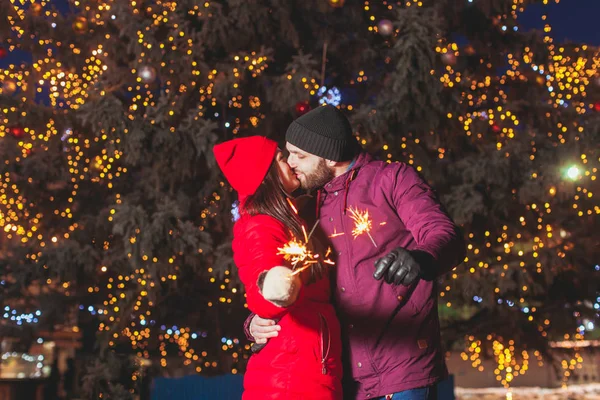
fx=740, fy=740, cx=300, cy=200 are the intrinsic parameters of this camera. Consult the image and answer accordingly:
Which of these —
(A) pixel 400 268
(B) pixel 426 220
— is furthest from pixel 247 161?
(A) pixel 400 268

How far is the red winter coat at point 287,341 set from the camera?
262 cm

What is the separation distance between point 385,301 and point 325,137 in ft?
2.52

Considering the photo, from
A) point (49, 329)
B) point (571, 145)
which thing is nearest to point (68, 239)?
point (49, 329)

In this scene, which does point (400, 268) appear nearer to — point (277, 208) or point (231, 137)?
point (277, 208)

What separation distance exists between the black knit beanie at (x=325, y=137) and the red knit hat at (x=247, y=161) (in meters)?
0.14

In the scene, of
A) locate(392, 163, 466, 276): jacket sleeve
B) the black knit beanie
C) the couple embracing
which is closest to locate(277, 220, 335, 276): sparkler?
the couple embracing

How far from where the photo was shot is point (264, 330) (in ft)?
9.06

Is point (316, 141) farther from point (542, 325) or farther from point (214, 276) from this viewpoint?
point (542, 325)

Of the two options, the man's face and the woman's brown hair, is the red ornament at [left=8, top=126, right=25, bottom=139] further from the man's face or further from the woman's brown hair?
the woman's brown hair

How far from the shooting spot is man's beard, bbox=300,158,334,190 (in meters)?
3.18

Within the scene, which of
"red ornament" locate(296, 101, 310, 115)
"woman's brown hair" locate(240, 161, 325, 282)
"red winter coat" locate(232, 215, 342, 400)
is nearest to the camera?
"red winter coat" locate(232, 215, 342, 400)

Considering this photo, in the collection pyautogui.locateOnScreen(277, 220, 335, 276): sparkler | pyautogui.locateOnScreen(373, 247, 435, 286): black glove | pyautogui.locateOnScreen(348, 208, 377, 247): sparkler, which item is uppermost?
pyautogui.locateOnScreen(348, 208, 377, 247): sparkler

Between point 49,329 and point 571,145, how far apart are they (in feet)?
24.3

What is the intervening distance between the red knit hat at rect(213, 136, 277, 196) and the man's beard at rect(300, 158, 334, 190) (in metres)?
0.19
